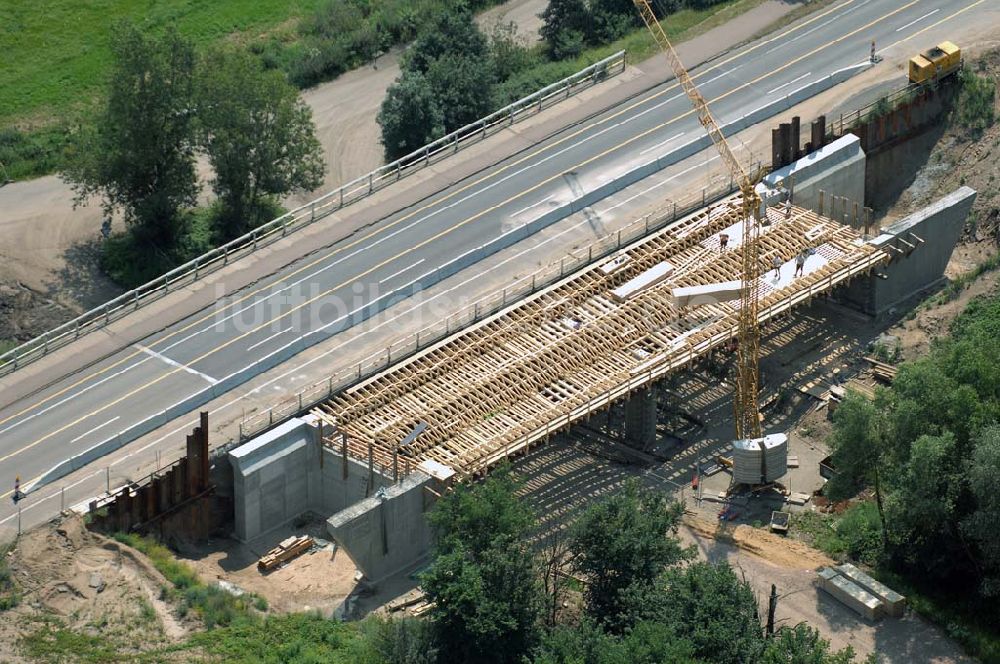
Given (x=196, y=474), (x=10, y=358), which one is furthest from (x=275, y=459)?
(x=10, y=358)

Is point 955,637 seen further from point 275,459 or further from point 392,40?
point 392,40

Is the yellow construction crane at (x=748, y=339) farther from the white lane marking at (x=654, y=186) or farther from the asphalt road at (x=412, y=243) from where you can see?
the asphalt road at (x=412, y=243)

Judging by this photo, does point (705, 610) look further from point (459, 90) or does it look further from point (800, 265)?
point (459, 90)

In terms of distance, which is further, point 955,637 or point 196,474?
point 196,474

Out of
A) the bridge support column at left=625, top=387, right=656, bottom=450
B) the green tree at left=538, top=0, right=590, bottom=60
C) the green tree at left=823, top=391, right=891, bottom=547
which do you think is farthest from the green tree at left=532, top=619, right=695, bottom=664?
the green tree at left=538, top=0, right=590, bottom=60

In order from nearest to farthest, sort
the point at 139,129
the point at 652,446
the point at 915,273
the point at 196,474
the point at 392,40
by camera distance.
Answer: the point at 196,474 < the point at 652,446 < the point at 915,273 < the point at 139,129 < the point at 392,40

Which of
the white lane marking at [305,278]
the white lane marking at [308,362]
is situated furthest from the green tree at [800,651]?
the white lane marking at [305,278]
